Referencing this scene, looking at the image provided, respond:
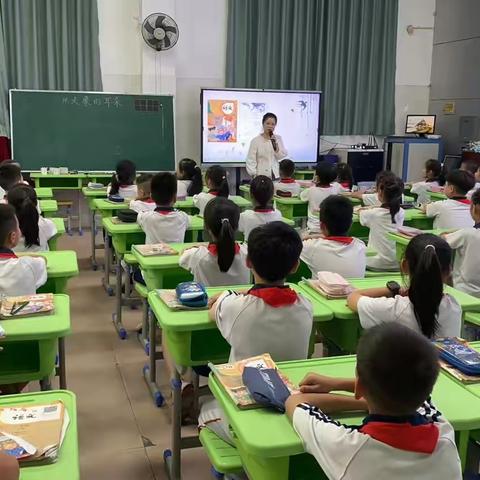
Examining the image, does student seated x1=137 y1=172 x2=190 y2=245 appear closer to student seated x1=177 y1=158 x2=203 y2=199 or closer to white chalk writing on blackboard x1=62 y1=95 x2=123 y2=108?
student seated x1=177 y1=158 x2=203 y2=199

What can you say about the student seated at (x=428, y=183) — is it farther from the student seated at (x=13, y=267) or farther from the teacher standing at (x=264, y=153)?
the student seated at (x=13, y=267)

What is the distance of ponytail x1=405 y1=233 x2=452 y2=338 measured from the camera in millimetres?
1974

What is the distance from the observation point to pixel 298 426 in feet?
4.38

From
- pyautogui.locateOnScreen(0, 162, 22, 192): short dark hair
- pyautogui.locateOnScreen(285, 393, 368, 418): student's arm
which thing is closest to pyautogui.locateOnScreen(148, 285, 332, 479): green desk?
pyautogui.locateOnScreen(285, 393, 368, 418): student's arm

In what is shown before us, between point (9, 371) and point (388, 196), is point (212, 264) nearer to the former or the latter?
point (9, 371)

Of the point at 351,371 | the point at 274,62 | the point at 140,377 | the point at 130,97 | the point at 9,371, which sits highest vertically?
the point at 274,62

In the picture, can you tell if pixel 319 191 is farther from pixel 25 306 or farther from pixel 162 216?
pixel 25 306

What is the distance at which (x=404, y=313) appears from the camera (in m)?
2.05

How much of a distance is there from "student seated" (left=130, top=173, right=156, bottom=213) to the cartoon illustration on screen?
3.79 meters

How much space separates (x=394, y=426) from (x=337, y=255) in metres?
1.90

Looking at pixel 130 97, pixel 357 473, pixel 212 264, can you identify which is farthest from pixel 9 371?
pixel 130 97

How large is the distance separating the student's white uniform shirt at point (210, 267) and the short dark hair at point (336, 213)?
47 cm

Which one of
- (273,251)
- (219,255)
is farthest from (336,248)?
(273,251)

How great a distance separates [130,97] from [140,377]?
5071mm
